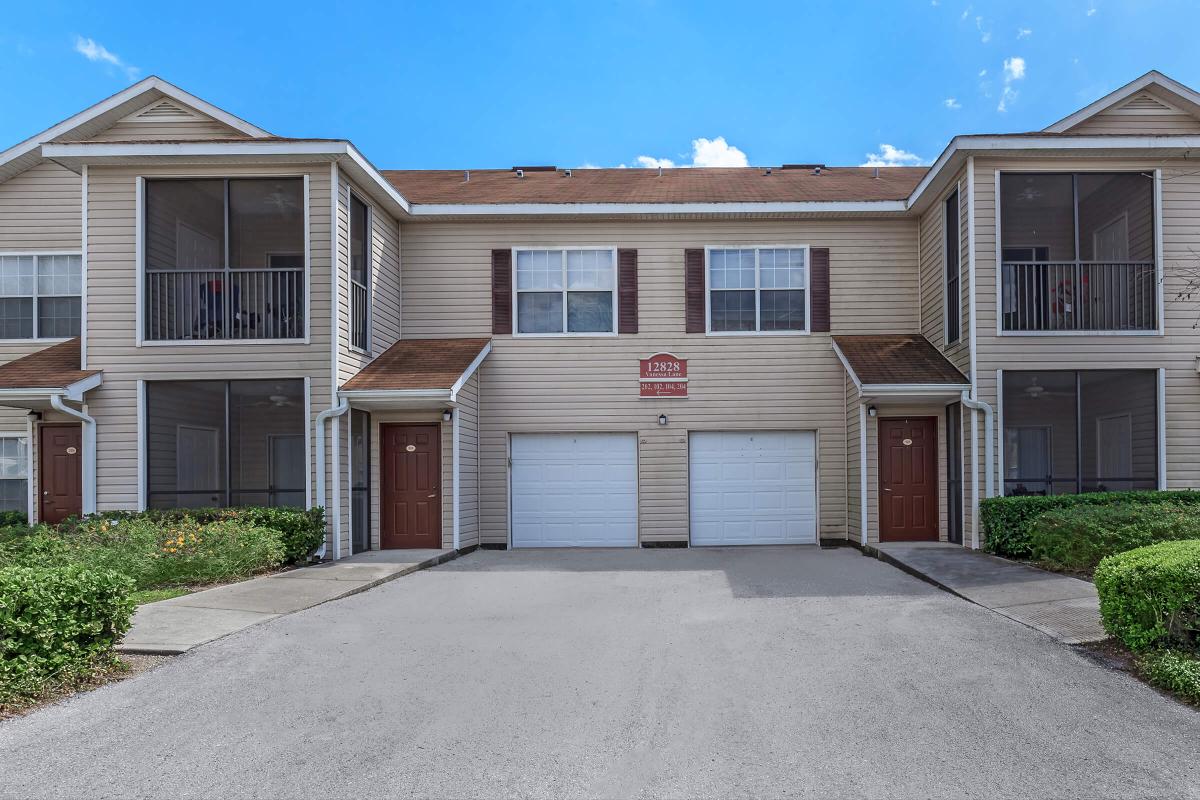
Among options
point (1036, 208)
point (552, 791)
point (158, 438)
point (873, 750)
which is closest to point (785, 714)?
point (873, 750)

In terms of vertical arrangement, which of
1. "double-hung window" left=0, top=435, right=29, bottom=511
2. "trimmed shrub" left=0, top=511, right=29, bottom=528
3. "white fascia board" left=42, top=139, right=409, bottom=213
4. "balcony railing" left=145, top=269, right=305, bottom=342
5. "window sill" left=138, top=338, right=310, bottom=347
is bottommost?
"trimmed shrub" left=0, top=511, right=29, bottom=528

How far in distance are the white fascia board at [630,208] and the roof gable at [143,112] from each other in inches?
116

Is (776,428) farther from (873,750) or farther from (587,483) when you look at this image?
(873,750)

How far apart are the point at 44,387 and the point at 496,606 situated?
7.28 meters

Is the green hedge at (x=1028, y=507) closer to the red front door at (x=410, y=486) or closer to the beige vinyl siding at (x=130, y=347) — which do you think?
the red front door at (x=410, y=486)

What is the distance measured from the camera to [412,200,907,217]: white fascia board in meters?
14.2

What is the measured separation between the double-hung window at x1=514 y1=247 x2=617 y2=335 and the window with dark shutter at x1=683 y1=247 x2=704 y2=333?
1223 mm

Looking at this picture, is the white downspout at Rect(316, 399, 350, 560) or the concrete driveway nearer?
the concrete driveway

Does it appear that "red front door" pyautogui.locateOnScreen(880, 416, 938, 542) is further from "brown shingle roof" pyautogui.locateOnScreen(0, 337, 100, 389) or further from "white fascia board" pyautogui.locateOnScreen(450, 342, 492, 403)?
"brown shingle roof" pyautogui.locateOnScreen(0, 337, 100, 389)

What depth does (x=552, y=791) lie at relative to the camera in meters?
4.19

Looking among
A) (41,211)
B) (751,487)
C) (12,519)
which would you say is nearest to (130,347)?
(12,519)

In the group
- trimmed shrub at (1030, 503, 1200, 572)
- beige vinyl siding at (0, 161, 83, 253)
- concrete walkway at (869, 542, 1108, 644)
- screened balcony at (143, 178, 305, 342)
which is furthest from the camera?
beige vinyl siding at (0, 161, 83, 253)

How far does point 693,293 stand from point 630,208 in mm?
1747

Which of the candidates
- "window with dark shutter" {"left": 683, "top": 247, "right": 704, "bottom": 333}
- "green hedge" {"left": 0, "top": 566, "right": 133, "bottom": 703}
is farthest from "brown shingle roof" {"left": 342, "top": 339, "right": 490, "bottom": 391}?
"green hedge" {"left": 0, "top": 566, "right": 133, "bottom": 703}
